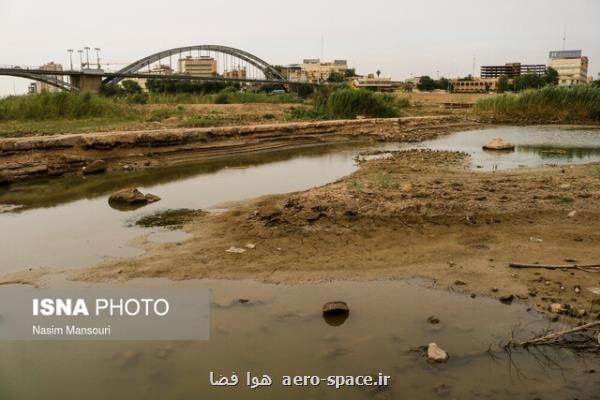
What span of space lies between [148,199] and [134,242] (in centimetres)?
253

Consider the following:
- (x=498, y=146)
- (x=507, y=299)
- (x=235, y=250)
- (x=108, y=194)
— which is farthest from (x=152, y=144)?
(x=507, y=299)

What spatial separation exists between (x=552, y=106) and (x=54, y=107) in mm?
27054

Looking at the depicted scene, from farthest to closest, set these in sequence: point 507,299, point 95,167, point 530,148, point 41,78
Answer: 1. point 41,78
2. point 530,148
3. point 95,167
4. point 507,299

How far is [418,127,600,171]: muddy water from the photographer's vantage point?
13.1 m

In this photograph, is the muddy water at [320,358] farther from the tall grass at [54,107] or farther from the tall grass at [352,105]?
the tall grass at [352,105]

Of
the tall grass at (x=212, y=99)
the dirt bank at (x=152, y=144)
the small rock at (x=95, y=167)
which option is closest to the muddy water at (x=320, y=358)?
the dirt bank at (x=152, y=144)

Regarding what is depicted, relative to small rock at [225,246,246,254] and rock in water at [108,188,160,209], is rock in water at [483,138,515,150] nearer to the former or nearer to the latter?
rock in water at [108,188,160,209]

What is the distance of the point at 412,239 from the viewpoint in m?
6.07

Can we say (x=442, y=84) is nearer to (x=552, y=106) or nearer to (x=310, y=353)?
(x=552, y=106)

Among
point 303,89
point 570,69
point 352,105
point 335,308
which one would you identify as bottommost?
point 335,308

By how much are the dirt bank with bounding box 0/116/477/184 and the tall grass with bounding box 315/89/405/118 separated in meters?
4.94

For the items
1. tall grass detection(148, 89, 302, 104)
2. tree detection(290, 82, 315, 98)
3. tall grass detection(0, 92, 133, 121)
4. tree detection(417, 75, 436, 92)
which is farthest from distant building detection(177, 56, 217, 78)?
tall grass detection(0, 92, 133, 121)

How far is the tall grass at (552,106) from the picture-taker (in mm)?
29359

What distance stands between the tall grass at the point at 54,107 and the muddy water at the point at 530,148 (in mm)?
13277
